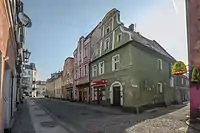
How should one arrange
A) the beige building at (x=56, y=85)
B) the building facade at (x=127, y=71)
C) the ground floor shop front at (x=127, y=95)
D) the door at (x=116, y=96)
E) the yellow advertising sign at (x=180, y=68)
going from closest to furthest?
1. the yellow advertising sign at (x=180, y=68)
2. the ground floor shop front at (x=127, y=95)
3. the building facade at (x=127, y=71)
4. the door at (x=116, y=96)
5. the beige building at (x=56, y=85)

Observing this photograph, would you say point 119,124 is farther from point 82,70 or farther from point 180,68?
point 82,70

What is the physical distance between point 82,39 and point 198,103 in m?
26.7

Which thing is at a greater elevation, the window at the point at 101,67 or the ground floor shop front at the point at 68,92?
the window at the point at 101,67

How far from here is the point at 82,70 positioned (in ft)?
117

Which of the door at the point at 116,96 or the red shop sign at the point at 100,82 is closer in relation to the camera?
the door at the point at 116,96

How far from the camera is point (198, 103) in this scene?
41.1 ft

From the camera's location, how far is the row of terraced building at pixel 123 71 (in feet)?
67.9

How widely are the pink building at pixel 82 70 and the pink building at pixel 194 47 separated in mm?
20406

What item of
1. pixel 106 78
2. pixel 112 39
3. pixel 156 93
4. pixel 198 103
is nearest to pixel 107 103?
pixel 106 78

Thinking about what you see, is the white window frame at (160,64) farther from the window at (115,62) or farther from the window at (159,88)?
the window at (115,62)

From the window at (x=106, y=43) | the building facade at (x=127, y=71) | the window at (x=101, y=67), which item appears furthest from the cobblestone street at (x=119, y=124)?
the window at (x=106, y=43)

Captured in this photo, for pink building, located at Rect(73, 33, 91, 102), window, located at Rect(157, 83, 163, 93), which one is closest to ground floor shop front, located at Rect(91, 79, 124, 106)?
pink building, located at Rect(73, 33, 91, 102)

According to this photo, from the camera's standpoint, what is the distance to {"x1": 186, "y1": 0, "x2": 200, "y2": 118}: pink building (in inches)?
498

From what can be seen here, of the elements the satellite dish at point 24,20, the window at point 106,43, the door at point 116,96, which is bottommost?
the door at point 116,96
